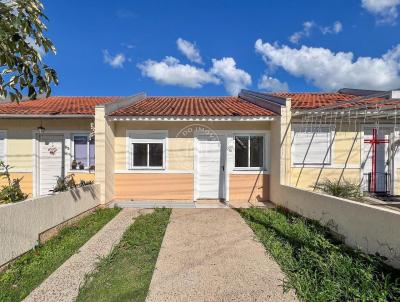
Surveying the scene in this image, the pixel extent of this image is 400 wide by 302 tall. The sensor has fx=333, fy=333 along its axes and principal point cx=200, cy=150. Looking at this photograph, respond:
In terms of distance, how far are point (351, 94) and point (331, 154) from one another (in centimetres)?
623

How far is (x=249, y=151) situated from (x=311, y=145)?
87.8 inches

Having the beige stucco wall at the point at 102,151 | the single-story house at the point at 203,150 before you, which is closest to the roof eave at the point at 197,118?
the single-story house at the point at 203,150

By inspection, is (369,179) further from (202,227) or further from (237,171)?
(202,227)

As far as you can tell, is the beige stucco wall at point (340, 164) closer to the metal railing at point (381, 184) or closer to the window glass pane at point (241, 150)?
the metal railing at point (381, 184)

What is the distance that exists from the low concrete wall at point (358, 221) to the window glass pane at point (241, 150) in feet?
11.0

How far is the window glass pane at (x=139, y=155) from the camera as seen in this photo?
40.7 feet

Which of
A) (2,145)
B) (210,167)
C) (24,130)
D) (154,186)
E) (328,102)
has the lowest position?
(154,186)

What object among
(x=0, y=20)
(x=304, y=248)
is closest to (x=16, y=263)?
(x=0, y=20)

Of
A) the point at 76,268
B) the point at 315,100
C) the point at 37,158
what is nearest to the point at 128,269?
→ the point at 76,268

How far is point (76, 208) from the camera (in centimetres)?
897

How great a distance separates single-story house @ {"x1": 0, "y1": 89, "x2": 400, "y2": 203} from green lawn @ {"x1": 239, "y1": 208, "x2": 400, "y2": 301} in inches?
179

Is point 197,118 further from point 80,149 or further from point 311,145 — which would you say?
point 80,149

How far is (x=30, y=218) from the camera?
21.3 feet

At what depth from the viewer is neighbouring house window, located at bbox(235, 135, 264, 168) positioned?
12375 mm
